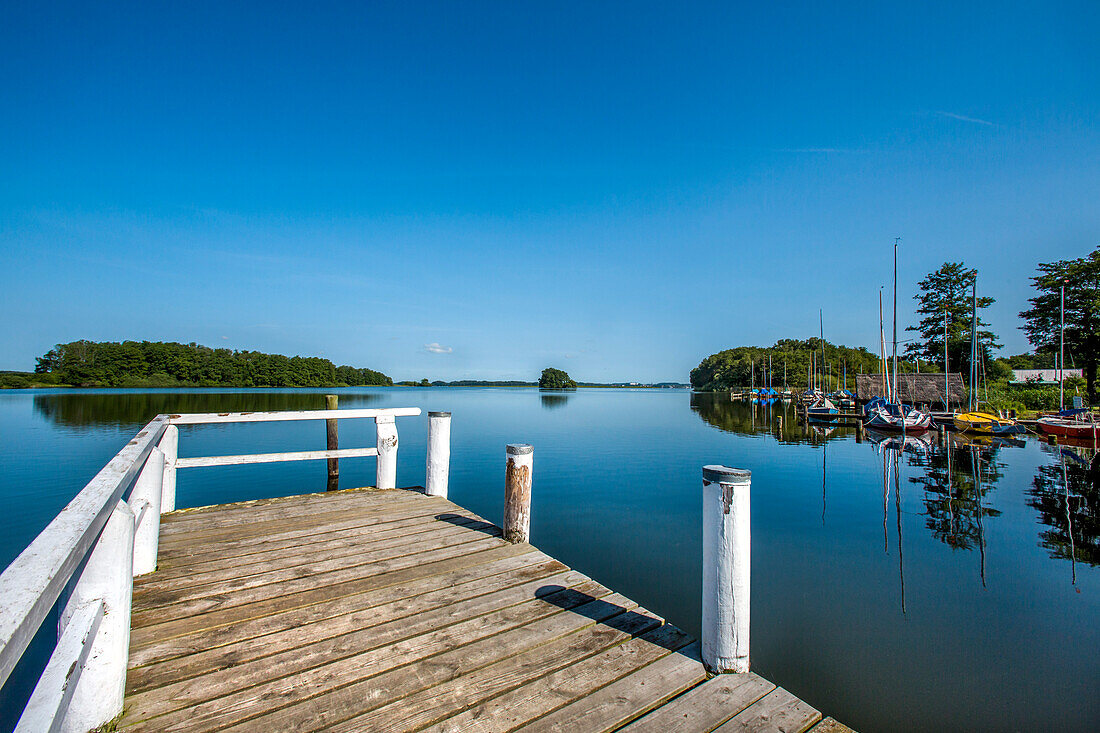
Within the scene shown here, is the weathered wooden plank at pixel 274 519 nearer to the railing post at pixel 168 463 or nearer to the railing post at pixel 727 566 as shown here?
the railing post at pixel 168 463

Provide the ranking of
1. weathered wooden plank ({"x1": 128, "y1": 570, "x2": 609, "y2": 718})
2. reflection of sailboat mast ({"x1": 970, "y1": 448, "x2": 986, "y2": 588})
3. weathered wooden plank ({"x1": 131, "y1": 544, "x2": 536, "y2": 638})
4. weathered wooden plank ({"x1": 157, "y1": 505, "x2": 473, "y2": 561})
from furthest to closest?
reflection of sailboat mast ({"x1": 970, "y1": 448, "x2": 986, "y2": 588}) < weathered wooden plank ({"x1": 157, "y1": 505, "x2": 473, "y2": 561}) < weathered wooden plank ({"x1": 131, "y1": 544, "x2": 536, "y2": 638}) < weathered wooden plank ({"x1": 128, "y1": 570, "x2": 609, "y2": 718})

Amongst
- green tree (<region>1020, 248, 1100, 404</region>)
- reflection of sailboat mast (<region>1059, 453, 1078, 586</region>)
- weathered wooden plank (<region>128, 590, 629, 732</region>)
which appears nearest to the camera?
weathered wooden plank (<region>128, 590, 629, 732</region>)

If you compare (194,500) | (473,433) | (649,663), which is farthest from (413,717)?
(473,433)

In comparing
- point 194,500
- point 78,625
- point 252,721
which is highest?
point 78,625

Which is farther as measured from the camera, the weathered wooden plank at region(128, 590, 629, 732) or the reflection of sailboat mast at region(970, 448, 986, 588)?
the reflection of sailboat mast at region(970, 448, 986, 588)

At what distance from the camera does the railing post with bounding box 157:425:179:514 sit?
5.13 meters

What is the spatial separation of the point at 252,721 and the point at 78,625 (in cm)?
94

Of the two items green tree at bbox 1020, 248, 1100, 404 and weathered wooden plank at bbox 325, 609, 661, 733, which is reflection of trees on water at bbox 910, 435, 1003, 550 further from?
green tree at bbox 1020, 248, 1100, 404

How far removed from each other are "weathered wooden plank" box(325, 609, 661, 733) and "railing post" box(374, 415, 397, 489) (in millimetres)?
4265

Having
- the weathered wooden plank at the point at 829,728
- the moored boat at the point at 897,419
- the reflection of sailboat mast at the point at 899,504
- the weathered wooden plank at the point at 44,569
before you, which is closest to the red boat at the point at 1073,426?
the moored boat at the point at 897,419

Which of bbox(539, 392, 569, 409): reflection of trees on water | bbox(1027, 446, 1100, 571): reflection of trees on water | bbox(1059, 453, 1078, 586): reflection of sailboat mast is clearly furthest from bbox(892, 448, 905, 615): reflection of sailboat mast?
bbox(539, 392, 569, 409): reflection of trees on water

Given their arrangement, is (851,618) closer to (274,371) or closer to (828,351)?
(274,371)

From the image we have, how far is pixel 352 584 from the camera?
388 centimetres

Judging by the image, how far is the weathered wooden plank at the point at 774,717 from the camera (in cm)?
248
